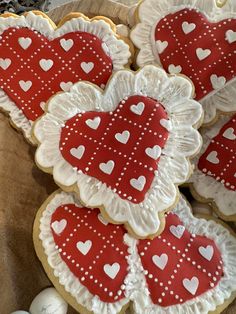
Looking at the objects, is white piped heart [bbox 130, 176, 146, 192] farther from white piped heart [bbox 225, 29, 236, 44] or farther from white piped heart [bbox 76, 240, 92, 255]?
white piped heart [bbox 225, 29, 236, 44]

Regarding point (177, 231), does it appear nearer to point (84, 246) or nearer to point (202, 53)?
point (84, 246)

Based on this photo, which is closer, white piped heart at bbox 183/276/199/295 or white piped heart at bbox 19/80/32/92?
white piped heart at bbox 183/276/199/295

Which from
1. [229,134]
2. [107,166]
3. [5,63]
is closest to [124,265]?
[107,166]

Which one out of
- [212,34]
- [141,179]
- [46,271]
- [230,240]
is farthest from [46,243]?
[212,34]

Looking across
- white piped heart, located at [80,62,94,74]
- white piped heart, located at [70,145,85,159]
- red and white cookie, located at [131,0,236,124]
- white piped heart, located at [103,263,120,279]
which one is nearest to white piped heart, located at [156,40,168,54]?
red and white cookie, located at [131,0,236,124]

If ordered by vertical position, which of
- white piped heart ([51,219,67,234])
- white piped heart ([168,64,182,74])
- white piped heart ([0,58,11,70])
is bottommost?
white piped heart ([51,219,67,234])

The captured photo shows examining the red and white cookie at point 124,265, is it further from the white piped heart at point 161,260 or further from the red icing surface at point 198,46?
the red icing surface at point 198,46

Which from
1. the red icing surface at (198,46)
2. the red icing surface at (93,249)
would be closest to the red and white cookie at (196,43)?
the red icing surface at (198,46)
